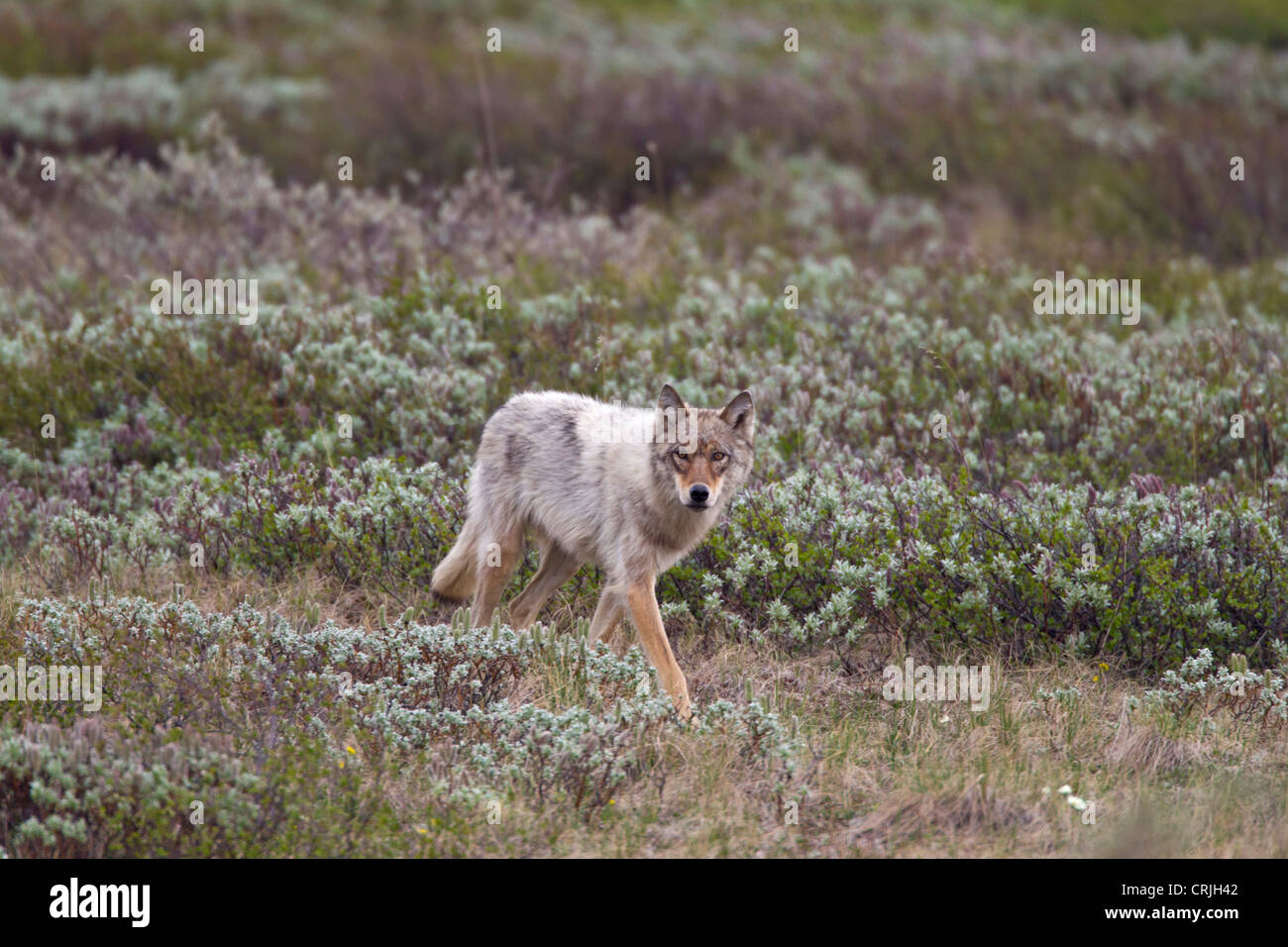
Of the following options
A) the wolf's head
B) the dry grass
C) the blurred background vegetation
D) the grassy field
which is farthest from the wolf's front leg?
the blurred background vegetation

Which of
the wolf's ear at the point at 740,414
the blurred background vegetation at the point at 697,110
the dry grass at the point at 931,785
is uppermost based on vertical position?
the blurred background vegetation at the point at 697,110

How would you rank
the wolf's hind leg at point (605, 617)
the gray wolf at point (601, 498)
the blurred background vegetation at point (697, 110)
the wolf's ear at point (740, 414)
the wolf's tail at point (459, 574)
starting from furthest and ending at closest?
the blurred background vegetation at point (697, 110)
the wolf's tail at point (459, 574)
the wolf's hind leg at point (605, 617)
the wolf's ear at point (740, 414)
the gray wolf at point (601, 498)

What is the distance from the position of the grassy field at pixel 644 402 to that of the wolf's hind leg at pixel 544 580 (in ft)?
0.85

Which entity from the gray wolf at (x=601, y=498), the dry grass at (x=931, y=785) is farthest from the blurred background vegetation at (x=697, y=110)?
the dry grass at (x=931, y=785)

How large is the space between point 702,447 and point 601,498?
2.31 ft

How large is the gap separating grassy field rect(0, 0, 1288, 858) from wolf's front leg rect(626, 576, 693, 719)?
13cm

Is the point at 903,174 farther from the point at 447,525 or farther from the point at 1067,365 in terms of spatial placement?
the point at 447,525

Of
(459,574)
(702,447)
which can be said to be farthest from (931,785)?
(459,574)

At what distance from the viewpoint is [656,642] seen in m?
5.54

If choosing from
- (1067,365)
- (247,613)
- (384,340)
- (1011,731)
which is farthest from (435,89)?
(1011,731)

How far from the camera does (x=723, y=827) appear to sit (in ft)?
15.0

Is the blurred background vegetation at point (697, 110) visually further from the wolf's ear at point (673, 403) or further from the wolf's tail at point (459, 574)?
the wolf's ear at point (673, 403)

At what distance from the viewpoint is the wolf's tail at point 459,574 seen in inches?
248
